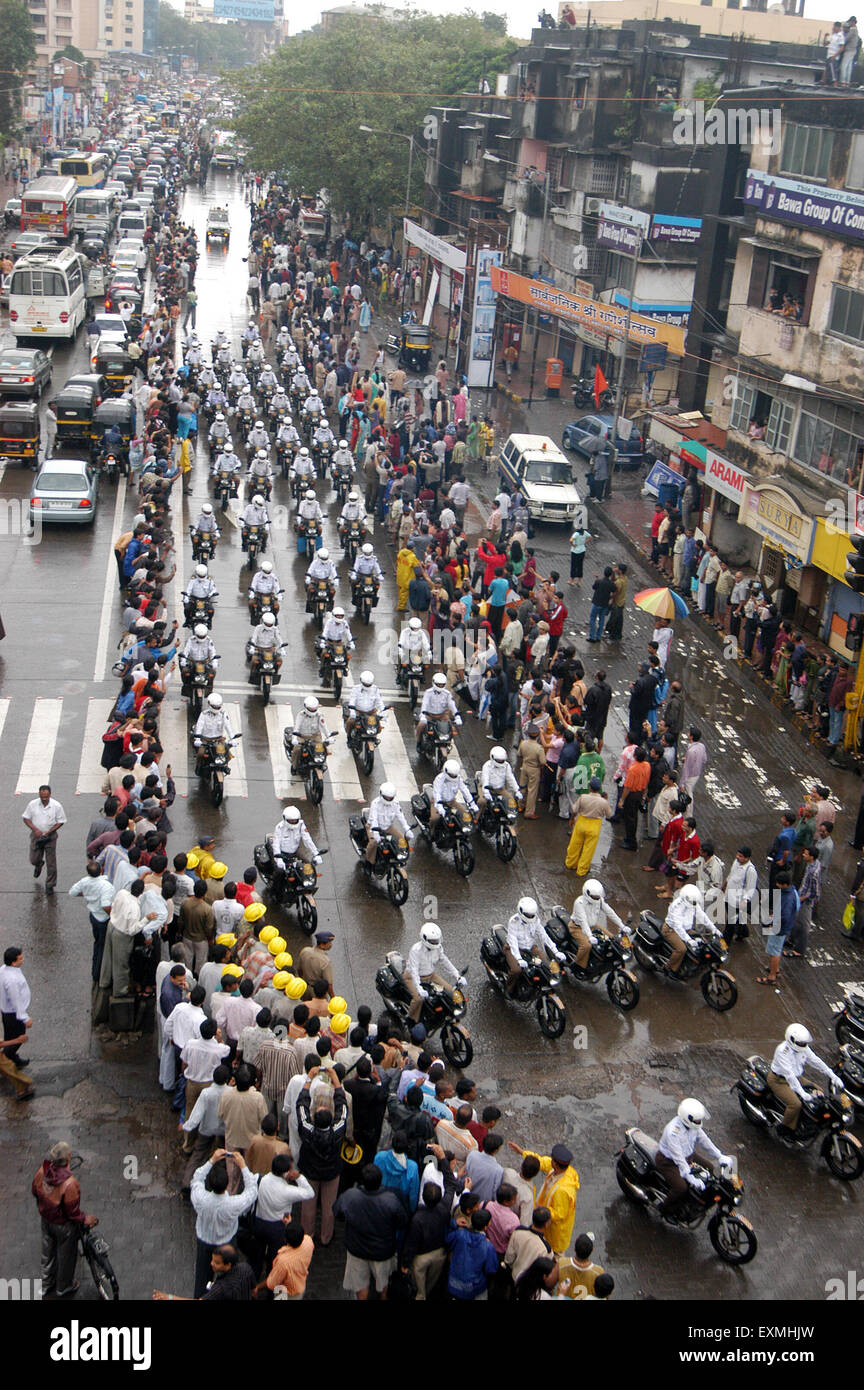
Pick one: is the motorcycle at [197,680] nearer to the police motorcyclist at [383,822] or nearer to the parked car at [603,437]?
the police motorcyclist at [383,822]

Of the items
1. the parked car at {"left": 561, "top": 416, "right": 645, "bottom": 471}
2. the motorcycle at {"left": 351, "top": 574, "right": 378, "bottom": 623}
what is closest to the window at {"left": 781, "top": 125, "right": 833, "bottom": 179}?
the parked car at {"left": 561, "top": 416, "right": 645, "bottom": 471}

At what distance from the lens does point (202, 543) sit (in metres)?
25.5

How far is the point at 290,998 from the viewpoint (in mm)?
11906

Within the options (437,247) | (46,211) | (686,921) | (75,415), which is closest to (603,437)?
(437,247)

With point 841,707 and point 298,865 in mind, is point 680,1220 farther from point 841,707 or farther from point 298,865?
point 841,707

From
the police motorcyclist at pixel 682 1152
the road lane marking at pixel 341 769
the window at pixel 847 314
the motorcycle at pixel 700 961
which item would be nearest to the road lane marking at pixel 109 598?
the road lane marking at pixel 341 769

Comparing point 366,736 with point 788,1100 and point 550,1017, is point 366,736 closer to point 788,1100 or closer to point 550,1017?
point 550,1017

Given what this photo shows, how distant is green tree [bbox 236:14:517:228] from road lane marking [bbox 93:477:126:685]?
103ft

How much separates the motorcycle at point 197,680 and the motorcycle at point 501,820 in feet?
16.4

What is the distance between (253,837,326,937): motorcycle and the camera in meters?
15.0

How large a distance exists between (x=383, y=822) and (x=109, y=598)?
10.4m

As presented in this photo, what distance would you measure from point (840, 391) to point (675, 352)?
9.60 m

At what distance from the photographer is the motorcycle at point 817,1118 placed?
1225 centimetres
